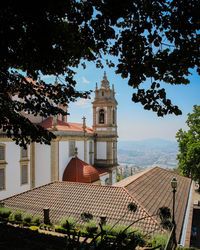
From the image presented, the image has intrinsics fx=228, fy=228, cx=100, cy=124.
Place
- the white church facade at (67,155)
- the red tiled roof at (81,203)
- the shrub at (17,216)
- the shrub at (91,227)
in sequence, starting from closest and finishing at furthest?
1. the shrub at (91,227)
2. the red tiled roof at (81,203)
3. the shrub at (17,216)
4. the white church facade at (67,155)

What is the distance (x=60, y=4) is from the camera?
346 cm

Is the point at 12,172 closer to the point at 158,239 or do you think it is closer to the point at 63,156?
the point at 63,156

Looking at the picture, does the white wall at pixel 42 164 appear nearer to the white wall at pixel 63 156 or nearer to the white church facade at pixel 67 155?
the white church facade at pixel 67 155

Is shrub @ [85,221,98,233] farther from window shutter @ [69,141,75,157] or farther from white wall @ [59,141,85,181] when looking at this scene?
window shutter @ [69,141,75,157]

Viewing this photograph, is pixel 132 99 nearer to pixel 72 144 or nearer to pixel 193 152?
pixel 72 144

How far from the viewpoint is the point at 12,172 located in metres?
18.5

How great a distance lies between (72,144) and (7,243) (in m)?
18.4

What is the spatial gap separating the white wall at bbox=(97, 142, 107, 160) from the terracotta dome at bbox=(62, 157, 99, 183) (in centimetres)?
697

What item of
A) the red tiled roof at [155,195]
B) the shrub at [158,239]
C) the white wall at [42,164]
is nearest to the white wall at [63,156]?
the white wall at [42,164]

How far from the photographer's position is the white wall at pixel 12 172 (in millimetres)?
18048

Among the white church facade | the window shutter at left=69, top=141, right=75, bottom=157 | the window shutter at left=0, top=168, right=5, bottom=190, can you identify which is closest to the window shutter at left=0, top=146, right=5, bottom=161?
the white church facade

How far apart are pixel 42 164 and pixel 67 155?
2.79m

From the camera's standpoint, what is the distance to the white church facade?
18.5 meters

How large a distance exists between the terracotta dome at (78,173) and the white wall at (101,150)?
6.97 m
